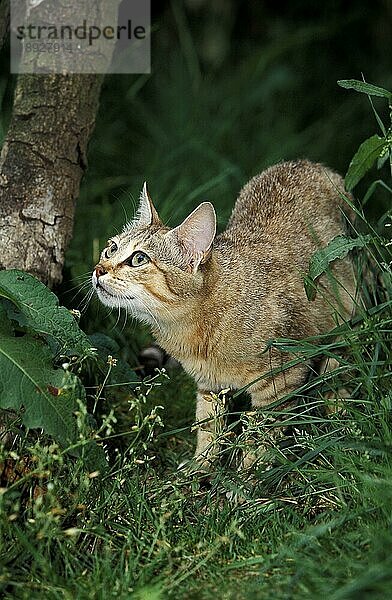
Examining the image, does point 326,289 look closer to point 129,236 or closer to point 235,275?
point 235,275

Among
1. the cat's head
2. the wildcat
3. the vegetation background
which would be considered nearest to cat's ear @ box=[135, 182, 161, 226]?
the wildcat

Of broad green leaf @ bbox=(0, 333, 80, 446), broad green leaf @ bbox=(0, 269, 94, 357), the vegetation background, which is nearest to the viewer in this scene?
the vegetation background

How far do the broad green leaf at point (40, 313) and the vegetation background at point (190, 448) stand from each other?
1.02 ft

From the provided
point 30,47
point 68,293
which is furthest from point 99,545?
point 30,47

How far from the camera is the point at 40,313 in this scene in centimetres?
312

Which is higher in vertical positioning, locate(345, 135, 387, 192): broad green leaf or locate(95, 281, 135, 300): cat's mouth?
locate(345, 135, 387, 192): broad green leaf

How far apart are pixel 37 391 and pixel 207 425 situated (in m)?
0.97

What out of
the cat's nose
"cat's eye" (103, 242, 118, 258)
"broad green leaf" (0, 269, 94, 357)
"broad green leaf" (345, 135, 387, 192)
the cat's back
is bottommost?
"broad green leaf" (0, 269, 94, 357)

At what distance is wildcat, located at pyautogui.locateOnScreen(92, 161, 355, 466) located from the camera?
349 centimetres

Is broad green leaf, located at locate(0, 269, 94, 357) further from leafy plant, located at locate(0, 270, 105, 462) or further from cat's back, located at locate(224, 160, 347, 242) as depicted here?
cat's back, located at locate(224, 160, 347, 242)

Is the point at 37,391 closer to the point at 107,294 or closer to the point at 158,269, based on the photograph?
the point at 107,294

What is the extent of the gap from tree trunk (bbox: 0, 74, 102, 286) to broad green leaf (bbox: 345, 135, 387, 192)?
1245 mm

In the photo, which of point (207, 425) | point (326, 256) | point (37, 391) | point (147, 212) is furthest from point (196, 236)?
point (37, 391)

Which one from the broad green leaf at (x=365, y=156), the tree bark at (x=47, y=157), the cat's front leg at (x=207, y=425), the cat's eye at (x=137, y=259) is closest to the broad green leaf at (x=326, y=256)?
the broad green leaf at (x=365, y=156)
